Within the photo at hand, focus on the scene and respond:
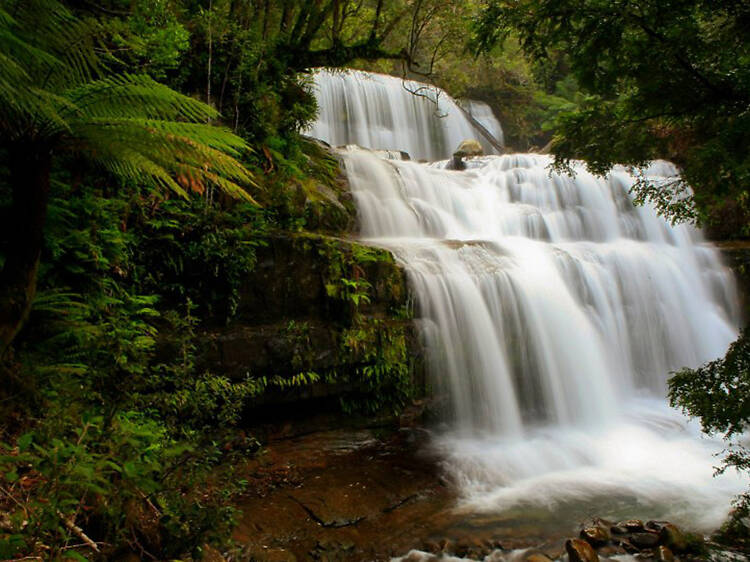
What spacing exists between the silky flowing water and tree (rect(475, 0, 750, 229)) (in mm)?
2501

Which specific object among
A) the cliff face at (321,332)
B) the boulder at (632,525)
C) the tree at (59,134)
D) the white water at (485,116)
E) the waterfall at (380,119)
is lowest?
the boulder at (632,525)

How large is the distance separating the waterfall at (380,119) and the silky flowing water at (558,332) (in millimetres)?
4954

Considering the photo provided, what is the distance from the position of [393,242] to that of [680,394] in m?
5.10

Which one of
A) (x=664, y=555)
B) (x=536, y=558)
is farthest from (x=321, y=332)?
(x=664, y=555)

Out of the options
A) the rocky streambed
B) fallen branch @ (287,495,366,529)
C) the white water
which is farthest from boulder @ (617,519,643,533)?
the white water

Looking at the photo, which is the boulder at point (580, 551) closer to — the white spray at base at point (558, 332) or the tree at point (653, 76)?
the white spray at base at point (558, 332)

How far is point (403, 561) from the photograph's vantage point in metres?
3.65

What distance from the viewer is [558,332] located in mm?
7305

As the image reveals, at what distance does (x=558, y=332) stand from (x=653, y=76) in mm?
4713

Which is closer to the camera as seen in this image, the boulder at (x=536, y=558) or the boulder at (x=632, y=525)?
the boulder at (x=536, y=558)

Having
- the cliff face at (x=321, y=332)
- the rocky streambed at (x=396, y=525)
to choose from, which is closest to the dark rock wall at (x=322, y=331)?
the cliff face at (x=321, y=332)

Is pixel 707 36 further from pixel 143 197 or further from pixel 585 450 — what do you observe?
pixel 143 197

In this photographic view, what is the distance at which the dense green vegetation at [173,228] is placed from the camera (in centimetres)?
238

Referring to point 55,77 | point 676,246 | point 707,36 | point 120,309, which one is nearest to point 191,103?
point 55,77
